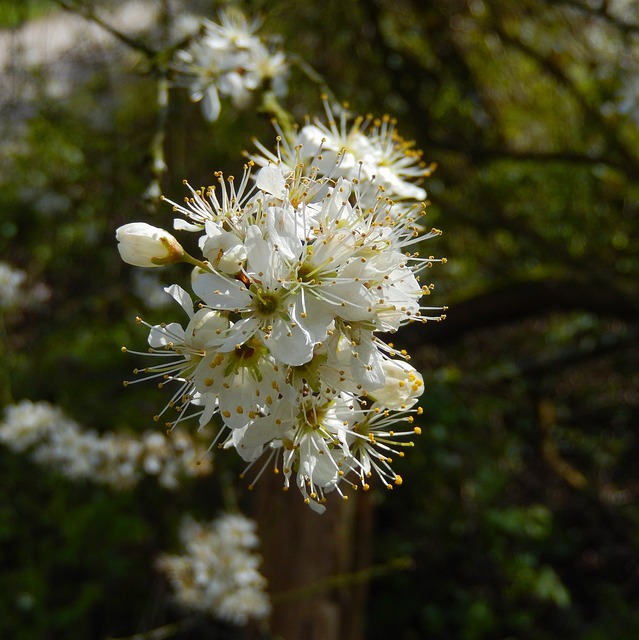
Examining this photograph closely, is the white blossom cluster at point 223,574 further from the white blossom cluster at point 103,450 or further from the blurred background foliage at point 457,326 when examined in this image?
the blurred background foliage at point 457,326

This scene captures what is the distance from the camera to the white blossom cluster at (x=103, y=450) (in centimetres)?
288

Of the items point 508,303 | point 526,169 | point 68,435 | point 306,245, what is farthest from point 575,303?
point 306,245

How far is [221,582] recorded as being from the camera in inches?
101

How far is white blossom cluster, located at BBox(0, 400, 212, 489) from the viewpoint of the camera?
9.43 feet

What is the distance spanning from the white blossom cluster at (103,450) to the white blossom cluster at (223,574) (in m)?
0.27

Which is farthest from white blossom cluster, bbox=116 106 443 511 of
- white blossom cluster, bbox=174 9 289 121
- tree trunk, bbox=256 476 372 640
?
tree trunk, bbox=256 476 372 640

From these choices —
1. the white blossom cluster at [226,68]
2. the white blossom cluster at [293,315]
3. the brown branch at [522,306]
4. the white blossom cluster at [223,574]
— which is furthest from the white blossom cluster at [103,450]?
the white blossom cluster at [293,315]

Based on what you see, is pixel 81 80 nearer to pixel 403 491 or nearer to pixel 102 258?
pixel 102 258

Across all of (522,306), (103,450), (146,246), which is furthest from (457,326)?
(146,246)

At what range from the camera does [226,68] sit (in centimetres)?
176

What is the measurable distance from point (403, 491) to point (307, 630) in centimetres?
103

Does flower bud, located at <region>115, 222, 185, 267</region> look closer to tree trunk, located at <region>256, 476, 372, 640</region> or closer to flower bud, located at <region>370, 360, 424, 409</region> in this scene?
flower bud, located at <region>370, 360, 424, 409</region>

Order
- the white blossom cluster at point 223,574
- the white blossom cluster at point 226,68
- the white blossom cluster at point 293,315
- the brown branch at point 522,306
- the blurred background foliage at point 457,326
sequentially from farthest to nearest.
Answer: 1. the blurred background foliage at point 457,326
2. the brown branch at point 522,306
3. the white blossom cluster at point 223,574
4. the white blossom cluster at point 226,68
5. the white blossom cluster at point 293,315

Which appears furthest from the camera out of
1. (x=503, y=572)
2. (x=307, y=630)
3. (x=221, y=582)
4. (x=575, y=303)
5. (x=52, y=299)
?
(x=52, y=299)
